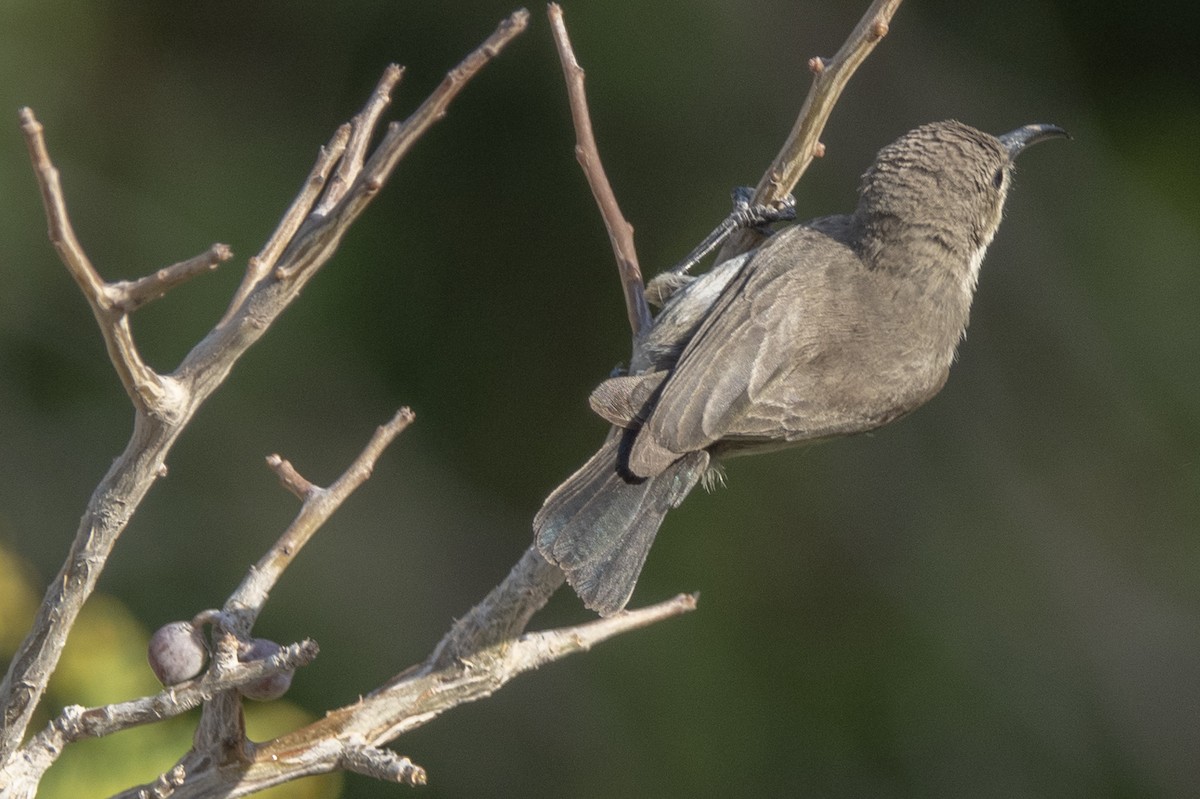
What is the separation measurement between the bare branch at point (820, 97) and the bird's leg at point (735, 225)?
0.37ft

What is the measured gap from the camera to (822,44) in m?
4.50

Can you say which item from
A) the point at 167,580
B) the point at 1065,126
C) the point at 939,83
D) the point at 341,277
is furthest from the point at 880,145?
the point at 167,580

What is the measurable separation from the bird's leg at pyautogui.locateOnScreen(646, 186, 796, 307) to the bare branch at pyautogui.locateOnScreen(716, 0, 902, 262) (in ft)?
0.37

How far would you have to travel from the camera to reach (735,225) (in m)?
2.78

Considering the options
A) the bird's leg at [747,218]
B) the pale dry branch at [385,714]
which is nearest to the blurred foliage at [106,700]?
the pale dry branch at [385,714]

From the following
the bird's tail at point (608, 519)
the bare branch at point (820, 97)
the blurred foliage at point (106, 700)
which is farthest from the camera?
the blurred foliage at point (106, 700)

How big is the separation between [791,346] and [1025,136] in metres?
0.88

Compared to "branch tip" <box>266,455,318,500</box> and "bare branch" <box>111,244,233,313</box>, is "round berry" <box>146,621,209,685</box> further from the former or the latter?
"bare branch" <box>111,244,233,313</box>

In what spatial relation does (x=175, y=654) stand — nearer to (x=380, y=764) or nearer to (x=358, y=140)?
(x=380, y=764)

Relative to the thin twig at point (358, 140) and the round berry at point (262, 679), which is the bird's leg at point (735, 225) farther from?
the round berry at point (262, 679)

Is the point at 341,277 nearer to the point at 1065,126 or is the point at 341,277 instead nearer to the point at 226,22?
the point at 226,22

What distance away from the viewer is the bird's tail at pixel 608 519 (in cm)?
229

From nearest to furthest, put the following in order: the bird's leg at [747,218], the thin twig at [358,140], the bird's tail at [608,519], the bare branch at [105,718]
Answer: the bare branch at [105,718] → the thin twig at [358,140] → the bird's tail at [608,519] → the bird's leg at [747,218]

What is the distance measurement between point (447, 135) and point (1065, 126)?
191 centimetres
